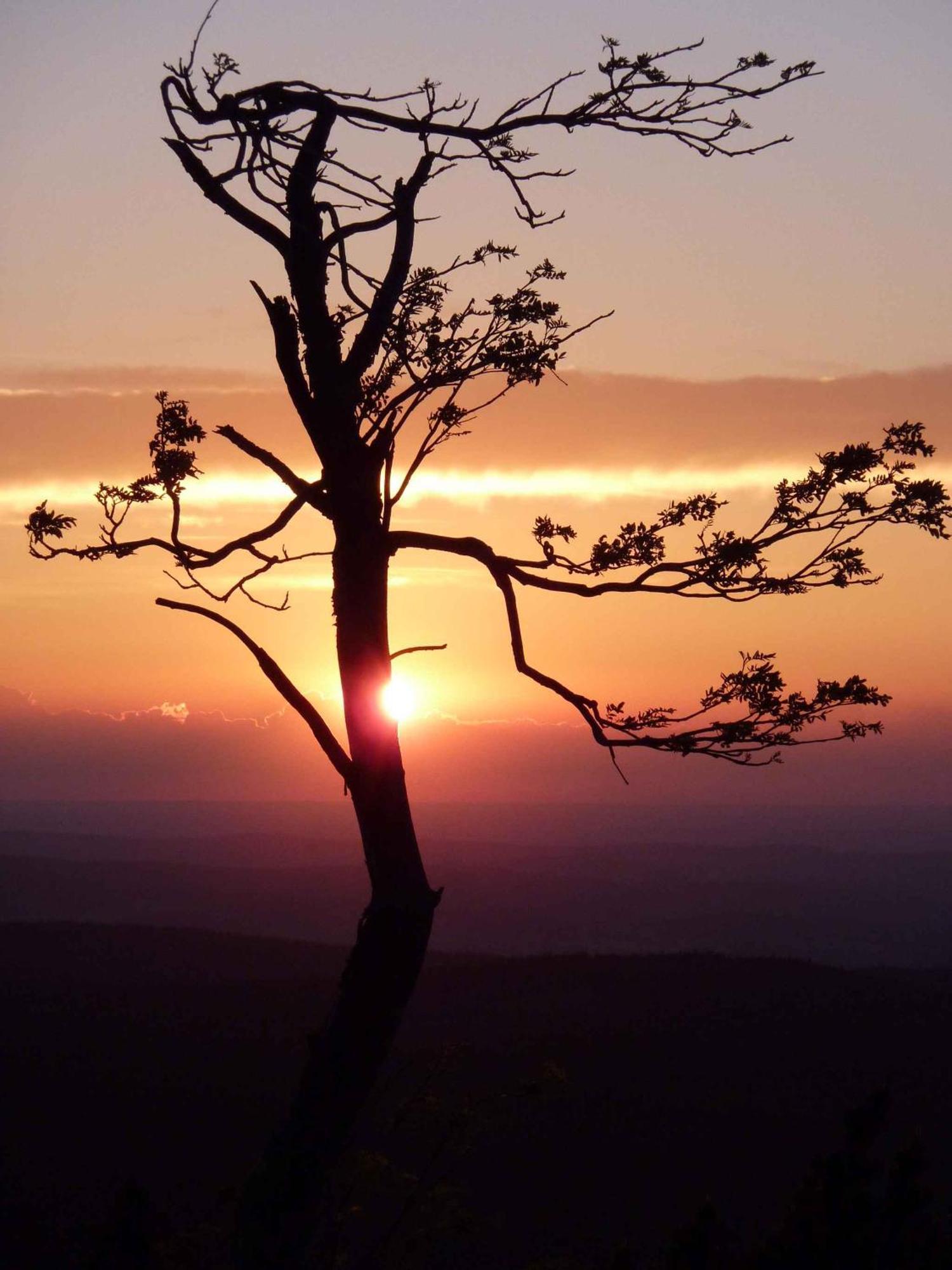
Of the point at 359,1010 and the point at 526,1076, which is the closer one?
the point at 359,1010

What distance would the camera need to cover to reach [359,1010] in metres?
9.05

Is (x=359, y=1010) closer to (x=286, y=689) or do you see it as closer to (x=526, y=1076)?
(x=286, y=689)

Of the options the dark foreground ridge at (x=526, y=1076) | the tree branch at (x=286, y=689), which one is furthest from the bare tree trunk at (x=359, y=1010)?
the dark foreground ridge at (x=526, y=1076)

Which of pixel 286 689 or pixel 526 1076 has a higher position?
pixel 286 689

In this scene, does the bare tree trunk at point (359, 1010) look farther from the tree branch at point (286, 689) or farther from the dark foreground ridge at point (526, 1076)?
the dark foreground ridge at point (526, 1076)

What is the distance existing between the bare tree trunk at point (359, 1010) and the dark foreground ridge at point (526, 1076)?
43.0 feet

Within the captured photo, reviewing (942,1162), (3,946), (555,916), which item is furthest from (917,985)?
(555,916)

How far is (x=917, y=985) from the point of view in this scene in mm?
56875

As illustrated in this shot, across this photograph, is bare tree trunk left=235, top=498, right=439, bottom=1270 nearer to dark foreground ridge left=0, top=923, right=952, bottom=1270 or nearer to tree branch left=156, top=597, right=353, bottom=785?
tree branch left=156, top=597, right=353, bottom=785

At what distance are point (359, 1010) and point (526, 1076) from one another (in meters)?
17.9

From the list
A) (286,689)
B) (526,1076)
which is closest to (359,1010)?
(286,689)

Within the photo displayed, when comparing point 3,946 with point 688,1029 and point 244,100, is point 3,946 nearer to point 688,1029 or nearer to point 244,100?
point 688,1029

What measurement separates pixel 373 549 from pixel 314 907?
133 metres

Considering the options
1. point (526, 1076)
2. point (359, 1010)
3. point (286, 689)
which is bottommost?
point (526, 1076)
